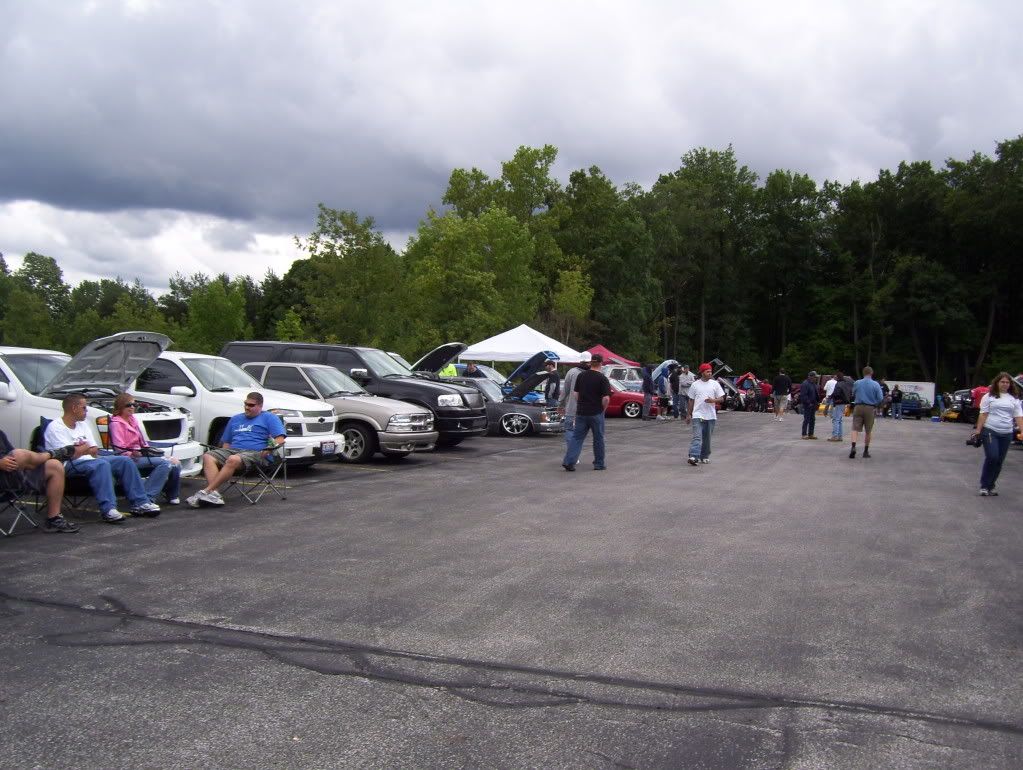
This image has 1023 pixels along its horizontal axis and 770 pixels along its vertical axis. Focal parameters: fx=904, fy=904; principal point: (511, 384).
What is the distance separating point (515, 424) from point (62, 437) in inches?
543

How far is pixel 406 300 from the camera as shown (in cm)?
3247

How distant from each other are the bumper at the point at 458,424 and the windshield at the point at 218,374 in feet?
12.6

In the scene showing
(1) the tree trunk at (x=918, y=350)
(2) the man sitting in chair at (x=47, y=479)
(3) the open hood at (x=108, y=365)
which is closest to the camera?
Result: (2) the man sitting in chair at (x=47, y=479)

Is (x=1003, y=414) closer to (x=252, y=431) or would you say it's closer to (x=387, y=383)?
(x=252, y=431)

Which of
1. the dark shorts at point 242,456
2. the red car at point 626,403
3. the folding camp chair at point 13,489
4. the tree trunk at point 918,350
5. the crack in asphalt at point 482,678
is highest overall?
the tree trunk at point 918,350

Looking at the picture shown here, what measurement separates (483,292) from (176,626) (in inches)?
1614

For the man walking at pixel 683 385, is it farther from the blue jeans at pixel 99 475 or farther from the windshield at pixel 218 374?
the blue jeans at pixel 99 475

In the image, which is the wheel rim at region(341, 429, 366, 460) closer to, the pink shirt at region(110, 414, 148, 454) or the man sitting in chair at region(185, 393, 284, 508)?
the man sitting in chair at region(185, 393, 284, 508)

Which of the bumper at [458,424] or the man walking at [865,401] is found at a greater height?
the man walking at [865,401]

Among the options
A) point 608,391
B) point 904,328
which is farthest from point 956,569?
point 904,328

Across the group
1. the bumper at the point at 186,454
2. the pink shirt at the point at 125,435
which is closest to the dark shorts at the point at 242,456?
the bumper at the point at 186,454

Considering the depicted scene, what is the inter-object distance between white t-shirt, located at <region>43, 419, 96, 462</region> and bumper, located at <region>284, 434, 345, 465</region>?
10.9 ft

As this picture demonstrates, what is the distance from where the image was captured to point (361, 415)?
1499 cm

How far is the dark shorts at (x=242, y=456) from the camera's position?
10.5 metres
